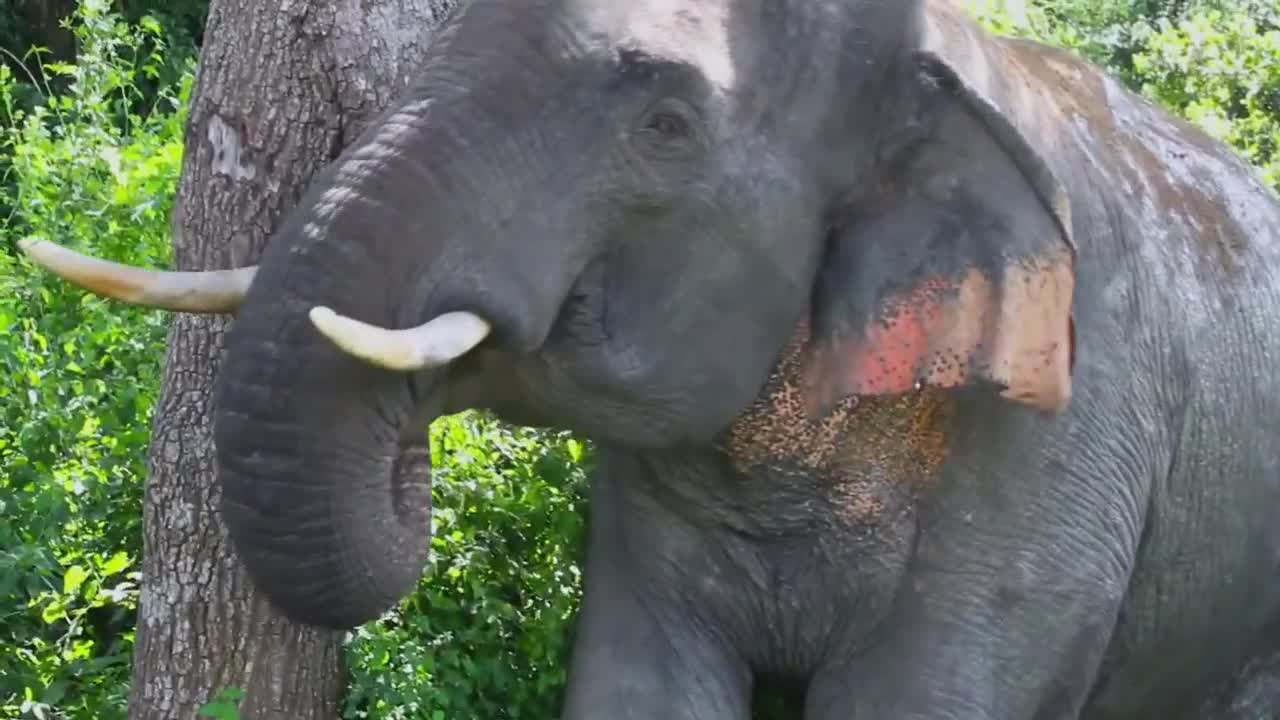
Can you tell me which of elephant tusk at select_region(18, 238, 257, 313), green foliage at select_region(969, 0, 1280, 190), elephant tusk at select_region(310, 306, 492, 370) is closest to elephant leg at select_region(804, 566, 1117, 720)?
elephant tusk at select_region(310, 306, 492, 370)

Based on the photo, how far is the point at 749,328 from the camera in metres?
2.95

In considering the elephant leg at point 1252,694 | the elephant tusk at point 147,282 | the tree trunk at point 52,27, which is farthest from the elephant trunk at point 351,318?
the tree trunk at point 52,27

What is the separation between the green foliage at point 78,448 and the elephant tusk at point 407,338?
5.97 ft

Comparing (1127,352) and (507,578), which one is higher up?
(1127,352)

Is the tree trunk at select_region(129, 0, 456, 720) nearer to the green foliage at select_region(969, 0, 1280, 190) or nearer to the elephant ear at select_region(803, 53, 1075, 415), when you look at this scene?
the elephant ear at select_region(803, 53, 1075, 415)

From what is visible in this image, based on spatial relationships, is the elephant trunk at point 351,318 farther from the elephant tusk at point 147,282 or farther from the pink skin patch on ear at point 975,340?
the pink skin patch on ear at point 975,340

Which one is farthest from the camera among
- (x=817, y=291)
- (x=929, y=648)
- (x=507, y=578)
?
(x=507, y=578)

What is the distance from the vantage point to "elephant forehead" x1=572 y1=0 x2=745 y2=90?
2.77 m

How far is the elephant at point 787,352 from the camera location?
2660mm

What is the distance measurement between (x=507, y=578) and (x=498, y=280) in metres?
1.71

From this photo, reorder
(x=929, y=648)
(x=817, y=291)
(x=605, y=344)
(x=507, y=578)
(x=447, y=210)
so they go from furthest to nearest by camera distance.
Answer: (x=507, y=578) < (x=929, y=648) < (x=817, y=291) < (x=605, y=344) < (x=447, y=210)

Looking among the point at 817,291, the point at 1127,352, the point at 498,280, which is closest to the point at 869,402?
the point at 817,291

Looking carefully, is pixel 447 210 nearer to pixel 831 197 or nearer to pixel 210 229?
pixel 831 197

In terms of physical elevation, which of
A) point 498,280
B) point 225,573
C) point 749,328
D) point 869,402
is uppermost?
point 498,280
